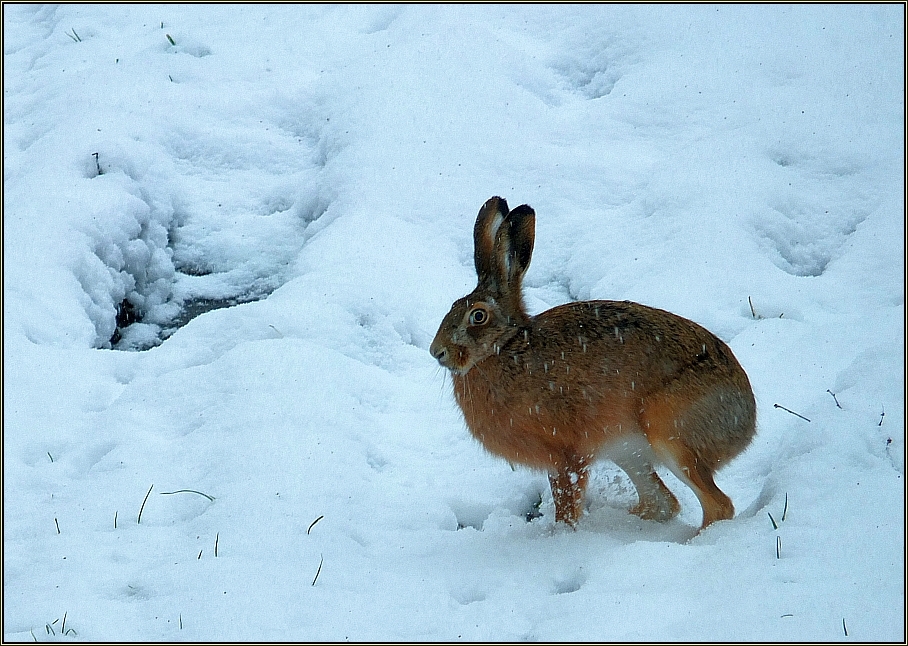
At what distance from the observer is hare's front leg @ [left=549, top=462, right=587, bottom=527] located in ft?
12.3

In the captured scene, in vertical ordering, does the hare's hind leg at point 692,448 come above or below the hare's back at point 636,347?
below

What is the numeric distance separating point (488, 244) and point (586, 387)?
71 centimetres

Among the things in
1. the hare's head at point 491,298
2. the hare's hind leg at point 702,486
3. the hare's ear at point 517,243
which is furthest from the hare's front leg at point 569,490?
the hare's ear at point 517,243

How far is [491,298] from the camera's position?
12.6 ft

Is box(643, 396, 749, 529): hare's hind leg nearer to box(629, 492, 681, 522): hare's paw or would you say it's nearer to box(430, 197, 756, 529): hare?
box(430, 197, 756, 529): hare

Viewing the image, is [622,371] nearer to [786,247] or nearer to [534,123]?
[786,247]

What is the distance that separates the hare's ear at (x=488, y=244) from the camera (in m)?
3.85

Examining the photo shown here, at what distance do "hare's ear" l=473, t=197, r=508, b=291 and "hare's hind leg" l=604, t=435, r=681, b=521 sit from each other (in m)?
0.84

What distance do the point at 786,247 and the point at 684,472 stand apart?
2.34 meters

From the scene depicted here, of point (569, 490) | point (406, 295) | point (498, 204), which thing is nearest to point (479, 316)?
point (498, 204)

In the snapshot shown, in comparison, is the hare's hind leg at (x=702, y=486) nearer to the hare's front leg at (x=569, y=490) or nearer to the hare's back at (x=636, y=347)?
the hare's back at (x=636, y=347)

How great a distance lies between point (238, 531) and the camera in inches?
144

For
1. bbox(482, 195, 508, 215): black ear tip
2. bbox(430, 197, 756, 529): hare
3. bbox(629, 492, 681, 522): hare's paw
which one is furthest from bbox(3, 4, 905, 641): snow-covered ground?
bbox(482, 195, 508, 215): black ear tip

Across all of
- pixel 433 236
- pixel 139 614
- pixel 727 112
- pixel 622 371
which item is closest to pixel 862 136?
pixel 727 112
